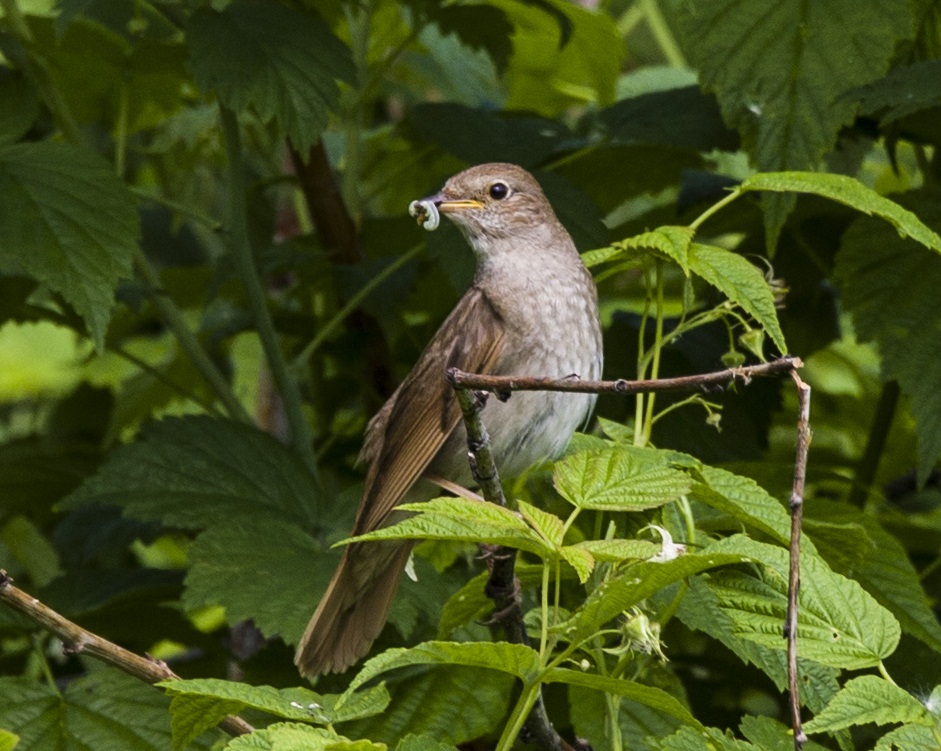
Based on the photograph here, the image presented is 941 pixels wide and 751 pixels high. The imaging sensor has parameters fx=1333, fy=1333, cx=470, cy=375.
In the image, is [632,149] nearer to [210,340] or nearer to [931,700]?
[210,340]

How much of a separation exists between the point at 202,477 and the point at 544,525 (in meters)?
1.58

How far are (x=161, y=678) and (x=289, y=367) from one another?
155 centimetres

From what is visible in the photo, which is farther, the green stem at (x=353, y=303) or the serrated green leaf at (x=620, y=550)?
the green stem at (x=353, y=303)

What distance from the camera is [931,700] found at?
6.02 feet

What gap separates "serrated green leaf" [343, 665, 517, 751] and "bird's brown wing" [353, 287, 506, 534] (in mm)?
350

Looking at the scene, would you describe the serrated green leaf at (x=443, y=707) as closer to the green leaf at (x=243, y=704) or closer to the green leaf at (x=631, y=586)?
the green leaf at (x=243, y=704)

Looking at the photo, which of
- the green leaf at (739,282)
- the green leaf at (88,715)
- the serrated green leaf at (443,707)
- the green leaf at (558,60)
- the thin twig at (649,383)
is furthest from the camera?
the green leaf at (558,60)

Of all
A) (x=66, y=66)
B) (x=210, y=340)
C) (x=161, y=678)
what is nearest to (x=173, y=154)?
(x=66, y=66)

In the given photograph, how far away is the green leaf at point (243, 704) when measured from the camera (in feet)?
5.91

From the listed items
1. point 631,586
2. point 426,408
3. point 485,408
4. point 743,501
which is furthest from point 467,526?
point 426,408

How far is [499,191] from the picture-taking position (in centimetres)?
331

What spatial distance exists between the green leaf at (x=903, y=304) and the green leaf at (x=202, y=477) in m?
1.35

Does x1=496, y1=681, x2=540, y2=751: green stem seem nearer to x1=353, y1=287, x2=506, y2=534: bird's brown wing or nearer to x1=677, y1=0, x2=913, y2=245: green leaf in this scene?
x1=353, y1=287, x2=506, y2=534: bird's brown wing

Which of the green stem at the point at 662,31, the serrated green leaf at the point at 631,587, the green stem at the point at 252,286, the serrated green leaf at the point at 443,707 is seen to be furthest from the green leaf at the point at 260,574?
the green stem at the point at 662,31
